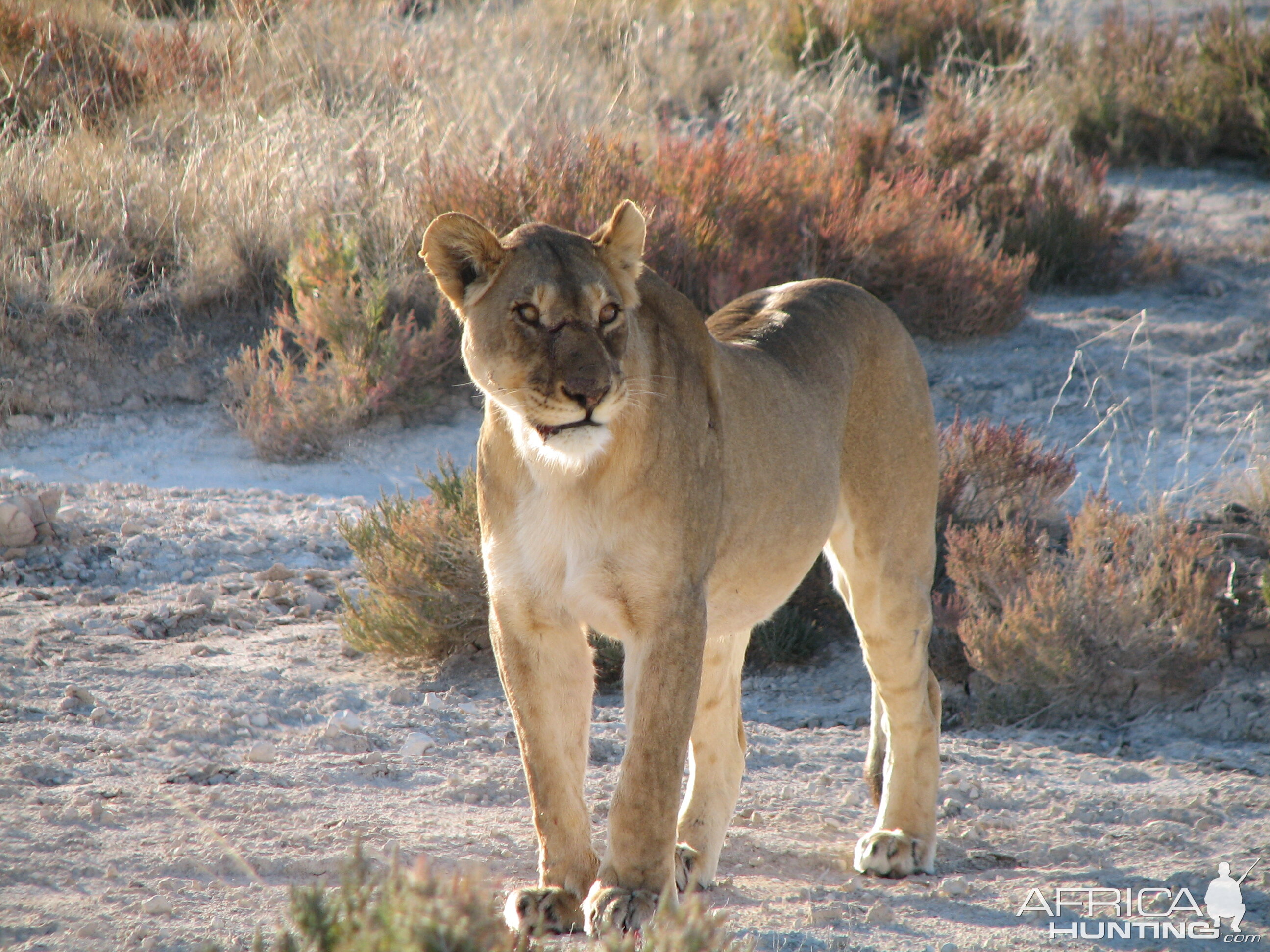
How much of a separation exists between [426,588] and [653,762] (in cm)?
283

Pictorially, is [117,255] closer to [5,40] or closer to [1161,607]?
[5,40]

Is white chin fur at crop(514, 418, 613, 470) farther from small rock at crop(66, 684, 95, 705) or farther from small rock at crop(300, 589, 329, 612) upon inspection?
small rock at crop(300, 589, 329, 612)

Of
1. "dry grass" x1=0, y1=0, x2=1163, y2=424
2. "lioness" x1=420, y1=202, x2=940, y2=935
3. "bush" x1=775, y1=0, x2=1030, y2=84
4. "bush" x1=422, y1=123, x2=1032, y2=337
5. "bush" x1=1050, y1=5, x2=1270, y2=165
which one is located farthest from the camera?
"bush" x1=775, y1=0, x2=1030, y2=84

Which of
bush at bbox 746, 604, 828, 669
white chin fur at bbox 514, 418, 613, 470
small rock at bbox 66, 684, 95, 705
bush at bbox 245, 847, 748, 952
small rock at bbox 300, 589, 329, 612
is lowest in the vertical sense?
bush at bbox 746, 604, 828, 669

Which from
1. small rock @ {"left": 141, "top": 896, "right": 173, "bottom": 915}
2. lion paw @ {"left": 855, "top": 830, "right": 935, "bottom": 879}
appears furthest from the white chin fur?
lion paw @ {"left": 855, "top": 830, "right": 935, "bottom": 879}

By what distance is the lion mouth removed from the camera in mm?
2934

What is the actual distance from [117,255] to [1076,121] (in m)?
9.06

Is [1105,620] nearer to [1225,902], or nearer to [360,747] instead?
[1225,902]

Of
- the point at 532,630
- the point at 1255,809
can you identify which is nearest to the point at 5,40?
the point at 532,630

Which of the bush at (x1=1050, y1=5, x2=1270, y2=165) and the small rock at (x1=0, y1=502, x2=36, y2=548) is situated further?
the bush at (x1=1050, y1=5, x2=1270, y2=165)

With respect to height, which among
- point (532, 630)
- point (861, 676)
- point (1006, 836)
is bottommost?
point (861, 676)

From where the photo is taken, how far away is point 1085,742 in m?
5.29

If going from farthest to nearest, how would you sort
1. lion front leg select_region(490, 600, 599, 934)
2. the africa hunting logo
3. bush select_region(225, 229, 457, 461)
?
bush select_region(225, 229, 457, 461), the africa hunting logo, lion front leg select_region(490, 600, 599, 934)

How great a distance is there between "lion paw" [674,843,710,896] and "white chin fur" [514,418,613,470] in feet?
4.47
